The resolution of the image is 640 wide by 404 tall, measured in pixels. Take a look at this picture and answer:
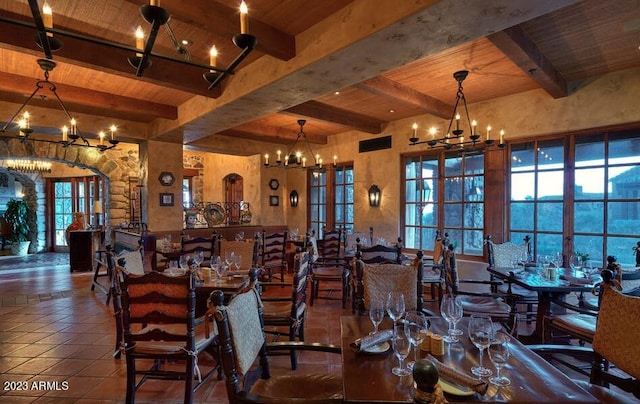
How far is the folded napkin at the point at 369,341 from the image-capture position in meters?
1.51

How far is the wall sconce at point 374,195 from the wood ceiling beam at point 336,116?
106cm

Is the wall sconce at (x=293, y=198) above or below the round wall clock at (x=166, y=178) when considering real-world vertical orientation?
below

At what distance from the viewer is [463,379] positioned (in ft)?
3.95

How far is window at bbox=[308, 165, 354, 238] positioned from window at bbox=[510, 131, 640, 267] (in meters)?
3.17

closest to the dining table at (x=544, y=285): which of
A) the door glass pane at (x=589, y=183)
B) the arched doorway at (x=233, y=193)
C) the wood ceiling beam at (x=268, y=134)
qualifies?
the door glass pane at (x=589, y=183)

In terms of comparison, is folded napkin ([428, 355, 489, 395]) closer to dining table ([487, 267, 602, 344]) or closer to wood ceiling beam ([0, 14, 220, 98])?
dining table ([487, 267, 602, 344])

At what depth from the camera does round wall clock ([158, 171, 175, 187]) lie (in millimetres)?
5965

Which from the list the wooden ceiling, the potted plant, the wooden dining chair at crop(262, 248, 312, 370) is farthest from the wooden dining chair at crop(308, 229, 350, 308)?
the potted plant

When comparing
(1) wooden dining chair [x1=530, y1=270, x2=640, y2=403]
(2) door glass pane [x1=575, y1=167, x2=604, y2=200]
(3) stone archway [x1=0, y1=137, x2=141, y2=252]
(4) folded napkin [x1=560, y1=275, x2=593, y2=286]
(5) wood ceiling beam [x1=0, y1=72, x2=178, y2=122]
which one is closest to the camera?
(1) wooden dining chair [x1=530, y1=270, x2=640, y2=403]

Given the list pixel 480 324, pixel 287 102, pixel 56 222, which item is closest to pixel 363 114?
pixel 287 102

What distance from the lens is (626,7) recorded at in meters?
2.52

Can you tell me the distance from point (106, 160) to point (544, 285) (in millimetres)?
8362

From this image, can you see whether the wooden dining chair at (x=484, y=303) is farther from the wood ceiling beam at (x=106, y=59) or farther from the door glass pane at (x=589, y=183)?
the wood ceiling beam at (x=106, y=59)

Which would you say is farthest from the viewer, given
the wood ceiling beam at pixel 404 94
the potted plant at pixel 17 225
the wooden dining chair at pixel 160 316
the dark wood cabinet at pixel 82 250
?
the potted plant at pixel 17 225
